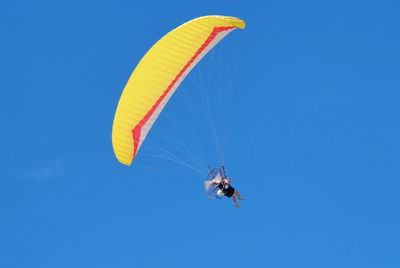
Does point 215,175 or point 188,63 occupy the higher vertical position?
point 188,63

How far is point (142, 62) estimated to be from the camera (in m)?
33.6

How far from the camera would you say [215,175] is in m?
35.5

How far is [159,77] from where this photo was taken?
34.3 metres

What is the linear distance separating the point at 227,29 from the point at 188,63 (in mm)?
Result: 2006

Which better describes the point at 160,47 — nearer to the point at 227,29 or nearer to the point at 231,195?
the point at 227,29

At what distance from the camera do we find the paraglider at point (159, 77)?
33562 millimetres

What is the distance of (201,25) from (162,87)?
299 cm

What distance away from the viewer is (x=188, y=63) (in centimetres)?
3475

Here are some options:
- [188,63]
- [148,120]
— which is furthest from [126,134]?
[188,63]

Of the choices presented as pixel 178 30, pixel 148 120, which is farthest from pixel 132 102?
pixel 178 30

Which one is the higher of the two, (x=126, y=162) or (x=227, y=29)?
(x=227, y=29)

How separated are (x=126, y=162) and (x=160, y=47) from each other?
16.0ft

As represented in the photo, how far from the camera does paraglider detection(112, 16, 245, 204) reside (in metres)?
33.6

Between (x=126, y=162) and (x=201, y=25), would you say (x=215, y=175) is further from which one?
(x=201, y=25)
